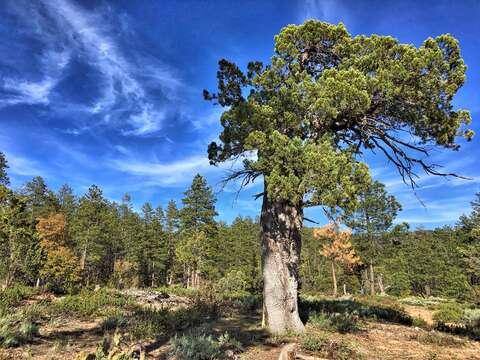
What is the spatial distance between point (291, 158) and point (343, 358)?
411 centimetres

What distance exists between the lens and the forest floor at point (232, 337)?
629 cm

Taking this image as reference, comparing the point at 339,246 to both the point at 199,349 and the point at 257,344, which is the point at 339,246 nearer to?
the point at 257,344

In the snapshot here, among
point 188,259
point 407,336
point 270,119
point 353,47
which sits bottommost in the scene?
point 407,336

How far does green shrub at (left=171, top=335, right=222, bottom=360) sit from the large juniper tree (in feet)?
8.51

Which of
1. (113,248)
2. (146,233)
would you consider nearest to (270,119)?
(146,233)

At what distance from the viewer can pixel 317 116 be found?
26.3 ft

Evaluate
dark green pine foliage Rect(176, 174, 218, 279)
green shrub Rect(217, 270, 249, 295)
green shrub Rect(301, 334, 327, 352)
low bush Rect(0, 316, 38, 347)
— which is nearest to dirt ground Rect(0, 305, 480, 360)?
Answer: low bush Rect(0, 316, 38, 347)

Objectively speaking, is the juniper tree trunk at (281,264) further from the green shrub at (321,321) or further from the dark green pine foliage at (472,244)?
the dark green pine foliage at (472,244)

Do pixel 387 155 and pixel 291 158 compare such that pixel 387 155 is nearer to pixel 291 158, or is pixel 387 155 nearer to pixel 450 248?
pixel 291 158

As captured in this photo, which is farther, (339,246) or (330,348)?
(339,246)

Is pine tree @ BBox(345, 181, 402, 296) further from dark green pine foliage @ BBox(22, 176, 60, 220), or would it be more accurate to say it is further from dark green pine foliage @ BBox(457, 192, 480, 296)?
dark green pine foliage @ BBox(22, 176, 60, 220)

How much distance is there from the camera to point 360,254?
3553 centimetres

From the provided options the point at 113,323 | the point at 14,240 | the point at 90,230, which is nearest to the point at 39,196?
the point at 90,230

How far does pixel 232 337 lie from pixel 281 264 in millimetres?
2143
